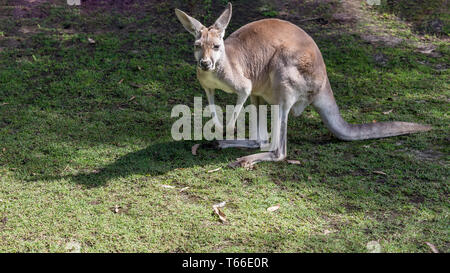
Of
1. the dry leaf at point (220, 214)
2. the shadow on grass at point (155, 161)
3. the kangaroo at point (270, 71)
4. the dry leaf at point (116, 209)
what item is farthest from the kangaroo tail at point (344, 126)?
the dry leaf at point (116, 209)

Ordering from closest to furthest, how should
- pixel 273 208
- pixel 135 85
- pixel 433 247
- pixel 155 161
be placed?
pixel 433 247 → pixel 273 208 → pixel 155 161 → pixel 135 85

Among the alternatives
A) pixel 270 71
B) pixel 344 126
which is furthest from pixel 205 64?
pixel 344 126

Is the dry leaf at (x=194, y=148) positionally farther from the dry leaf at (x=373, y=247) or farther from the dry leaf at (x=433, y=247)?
the dry leaf at (x=433, y=247)

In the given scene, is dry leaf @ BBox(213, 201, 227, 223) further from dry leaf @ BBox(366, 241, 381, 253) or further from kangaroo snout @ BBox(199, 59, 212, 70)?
kangaroo snout @ BBox(199, 59, 212, 70)

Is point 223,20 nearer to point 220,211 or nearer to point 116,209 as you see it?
point 220,211

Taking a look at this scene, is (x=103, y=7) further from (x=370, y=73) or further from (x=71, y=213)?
(x=71, y=213)

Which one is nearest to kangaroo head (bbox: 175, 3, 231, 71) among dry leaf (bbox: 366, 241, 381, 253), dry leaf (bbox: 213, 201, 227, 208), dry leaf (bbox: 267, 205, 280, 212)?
dry leaf (bbox: 213, 201, 227, 208)

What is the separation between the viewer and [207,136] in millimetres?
4176

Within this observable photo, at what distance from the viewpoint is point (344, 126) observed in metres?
3.98

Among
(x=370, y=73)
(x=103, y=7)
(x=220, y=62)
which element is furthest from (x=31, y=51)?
(x=370, y=73)

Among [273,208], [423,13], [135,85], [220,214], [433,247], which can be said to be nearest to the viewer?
[433,247]

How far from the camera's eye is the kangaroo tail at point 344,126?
12.9ft

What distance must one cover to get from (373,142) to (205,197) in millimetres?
1652

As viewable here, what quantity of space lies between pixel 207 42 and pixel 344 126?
1386 millimetres
